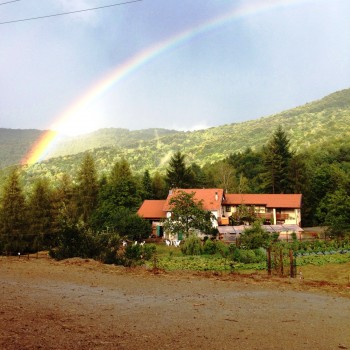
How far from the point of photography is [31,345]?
238 inches

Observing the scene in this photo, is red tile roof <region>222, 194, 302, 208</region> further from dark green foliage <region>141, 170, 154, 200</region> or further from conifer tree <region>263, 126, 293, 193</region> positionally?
dark green foliage <region>141, 170, 154, 200</region>

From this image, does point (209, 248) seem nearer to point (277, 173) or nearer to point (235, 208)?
point (235, 208)

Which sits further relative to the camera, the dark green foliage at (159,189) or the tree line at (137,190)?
the dark green foliage at (159,189)

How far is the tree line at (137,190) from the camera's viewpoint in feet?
136

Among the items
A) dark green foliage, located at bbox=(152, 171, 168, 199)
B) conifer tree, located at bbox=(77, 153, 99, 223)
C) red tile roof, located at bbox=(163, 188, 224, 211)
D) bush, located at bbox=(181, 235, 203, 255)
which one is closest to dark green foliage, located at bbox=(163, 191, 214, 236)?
bush, located at bbox=(181, 235, 203, 255)

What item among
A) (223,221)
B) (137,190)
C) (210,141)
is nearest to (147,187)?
(137,190)

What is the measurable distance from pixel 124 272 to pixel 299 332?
32.2ft

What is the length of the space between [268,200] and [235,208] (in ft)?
16.1

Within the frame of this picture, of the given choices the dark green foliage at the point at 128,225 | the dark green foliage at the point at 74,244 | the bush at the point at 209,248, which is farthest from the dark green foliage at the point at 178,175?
the dark green foliage at the point at 74,244

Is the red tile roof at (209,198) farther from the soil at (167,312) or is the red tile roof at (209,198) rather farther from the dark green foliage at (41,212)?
the soil at (167,312)

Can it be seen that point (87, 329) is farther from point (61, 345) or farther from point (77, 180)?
point (77, 180)

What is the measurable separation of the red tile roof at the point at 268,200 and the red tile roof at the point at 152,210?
9377mm

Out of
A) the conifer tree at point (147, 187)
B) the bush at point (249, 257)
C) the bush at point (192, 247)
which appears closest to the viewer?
the bush at point (249, 257)

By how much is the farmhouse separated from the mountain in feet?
149
